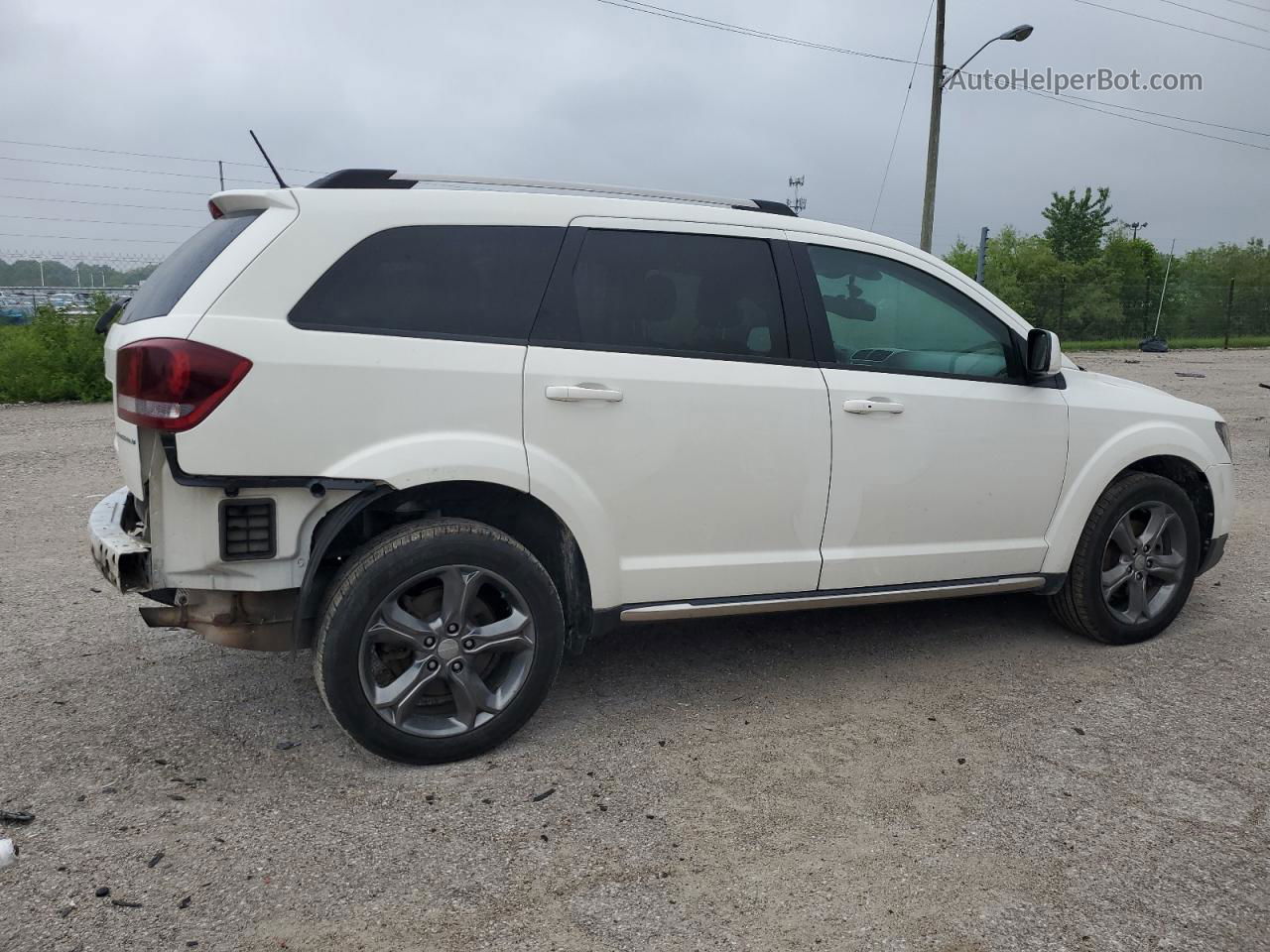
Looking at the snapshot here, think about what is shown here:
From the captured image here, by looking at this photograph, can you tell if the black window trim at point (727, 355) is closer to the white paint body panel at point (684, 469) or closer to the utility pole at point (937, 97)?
the white paint body panel at point (684, 469)

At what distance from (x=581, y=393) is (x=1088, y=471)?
96.1 inches

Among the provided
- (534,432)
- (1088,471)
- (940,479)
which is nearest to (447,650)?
(534,432)

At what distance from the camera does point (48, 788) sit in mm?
3311

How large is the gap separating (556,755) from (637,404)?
4.15 ft

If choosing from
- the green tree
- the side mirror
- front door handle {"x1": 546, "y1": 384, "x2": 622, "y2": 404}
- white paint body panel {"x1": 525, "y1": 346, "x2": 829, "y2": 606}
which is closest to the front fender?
the side mirror

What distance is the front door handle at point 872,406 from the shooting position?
4012 mm

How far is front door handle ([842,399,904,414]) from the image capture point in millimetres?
4012

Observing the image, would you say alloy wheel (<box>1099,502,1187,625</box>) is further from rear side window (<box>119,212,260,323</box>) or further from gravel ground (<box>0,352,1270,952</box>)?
rear side window (<box>119,212,260,323</box>)

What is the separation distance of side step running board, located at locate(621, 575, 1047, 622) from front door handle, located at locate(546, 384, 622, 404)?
0.79 m

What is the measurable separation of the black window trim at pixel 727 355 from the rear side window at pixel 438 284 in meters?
0.04

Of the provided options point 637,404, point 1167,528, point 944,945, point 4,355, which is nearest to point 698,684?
point 637,404

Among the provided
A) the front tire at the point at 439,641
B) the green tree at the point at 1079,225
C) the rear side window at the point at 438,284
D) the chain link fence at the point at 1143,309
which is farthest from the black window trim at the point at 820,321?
the green tree at the point at 1079,225

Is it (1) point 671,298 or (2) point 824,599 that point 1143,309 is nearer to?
(2) point 824,599

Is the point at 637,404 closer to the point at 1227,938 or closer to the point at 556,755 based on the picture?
the point at 556,755
